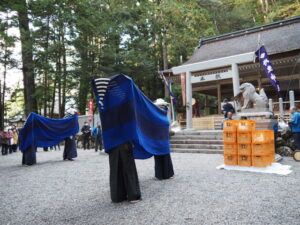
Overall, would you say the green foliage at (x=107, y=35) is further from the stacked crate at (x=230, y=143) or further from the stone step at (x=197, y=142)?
the stacked crate at (x=230, y=143)

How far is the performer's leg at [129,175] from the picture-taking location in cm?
363

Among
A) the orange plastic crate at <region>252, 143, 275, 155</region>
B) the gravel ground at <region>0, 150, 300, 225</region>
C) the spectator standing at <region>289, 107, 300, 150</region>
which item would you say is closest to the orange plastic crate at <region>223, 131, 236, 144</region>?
Answer: the orange plastic crate at <region>252, 143, 275, 155</region>

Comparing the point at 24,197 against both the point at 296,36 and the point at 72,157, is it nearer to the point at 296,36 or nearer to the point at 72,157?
the point at 72,157

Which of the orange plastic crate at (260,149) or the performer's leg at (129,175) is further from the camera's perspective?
the orange plastic crate at (260,149)

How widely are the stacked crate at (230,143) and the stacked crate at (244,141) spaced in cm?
9

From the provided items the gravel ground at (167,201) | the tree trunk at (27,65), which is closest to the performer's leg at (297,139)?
the gravel ground at (167,201)

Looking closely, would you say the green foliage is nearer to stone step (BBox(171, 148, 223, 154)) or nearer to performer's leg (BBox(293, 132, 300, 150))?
stone step (BBox(171, 148, 223, 154))

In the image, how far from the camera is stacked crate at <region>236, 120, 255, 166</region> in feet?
18.7

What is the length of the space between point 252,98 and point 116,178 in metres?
5.53

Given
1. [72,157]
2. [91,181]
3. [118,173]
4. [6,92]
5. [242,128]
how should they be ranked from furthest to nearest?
1. [6,92]
2. [72,157]
3. [242,128]
4. [91,181]
5. [118,173]

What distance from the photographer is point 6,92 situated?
21156mm

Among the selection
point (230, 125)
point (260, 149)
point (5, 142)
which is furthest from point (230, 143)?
point (5, 142)

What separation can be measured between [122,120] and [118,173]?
Result: 84 cm

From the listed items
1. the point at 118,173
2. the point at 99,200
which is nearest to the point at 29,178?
the point at 99,200
